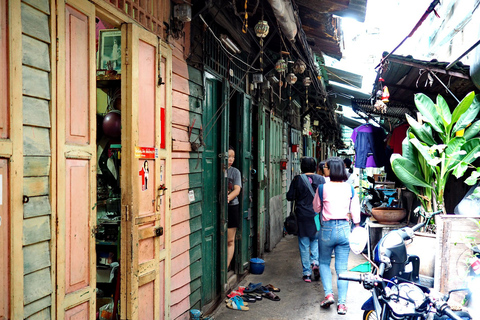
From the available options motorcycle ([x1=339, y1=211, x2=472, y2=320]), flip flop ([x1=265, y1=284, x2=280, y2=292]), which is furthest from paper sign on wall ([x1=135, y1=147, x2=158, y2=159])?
flip flop ([x1=265, y1=284, x2=280, y2=292])

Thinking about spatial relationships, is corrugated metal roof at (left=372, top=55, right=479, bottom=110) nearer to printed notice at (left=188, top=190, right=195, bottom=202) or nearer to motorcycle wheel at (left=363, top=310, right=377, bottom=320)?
motorcycle wheel at (left=363, top=310, right=377, bottom=320)

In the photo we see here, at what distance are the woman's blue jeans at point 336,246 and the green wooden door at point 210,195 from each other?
1463 mm

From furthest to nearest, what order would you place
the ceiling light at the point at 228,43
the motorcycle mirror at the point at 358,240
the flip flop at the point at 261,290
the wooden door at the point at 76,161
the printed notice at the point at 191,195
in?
the flip flop at the point at 261,290, the ceiling light at the point at 228,43, the printed notice at the point at 191,195, the motorcycle mirror at the point at 358,240, the wooden door at the point at 76,161

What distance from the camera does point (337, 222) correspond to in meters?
5.47

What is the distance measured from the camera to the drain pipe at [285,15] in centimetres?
443

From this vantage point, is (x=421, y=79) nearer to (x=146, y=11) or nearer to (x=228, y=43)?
(x=228, y=43)

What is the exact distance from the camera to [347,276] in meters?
2.96

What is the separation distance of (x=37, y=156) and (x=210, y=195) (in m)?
3.28

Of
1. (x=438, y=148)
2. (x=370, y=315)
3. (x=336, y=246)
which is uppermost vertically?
(x=438, y=148)

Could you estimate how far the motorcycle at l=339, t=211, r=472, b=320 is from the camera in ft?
8.67

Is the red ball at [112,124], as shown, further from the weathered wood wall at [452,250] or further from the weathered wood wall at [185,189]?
the weathered wood wall at [452,250]

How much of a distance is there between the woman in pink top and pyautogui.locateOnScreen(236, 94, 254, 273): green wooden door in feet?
5.71

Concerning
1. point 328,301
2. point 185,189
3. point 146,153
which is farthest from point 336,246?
point 146,153

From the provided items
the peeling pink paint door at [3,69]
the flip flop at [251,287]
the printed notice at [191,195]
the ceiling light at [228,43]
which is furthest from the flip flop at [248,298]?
the peeling pink paint door at [3,69]
